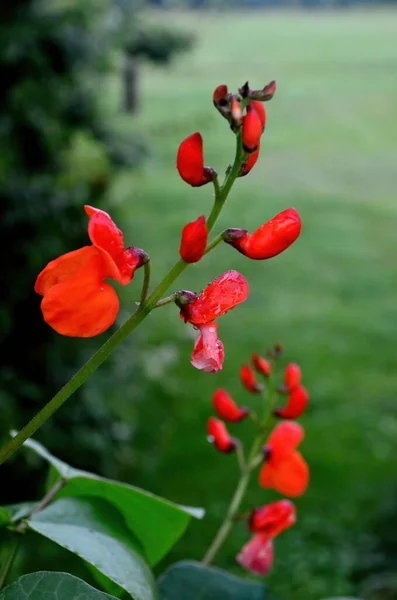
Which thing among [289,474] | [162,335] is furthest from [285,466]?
[162,335]

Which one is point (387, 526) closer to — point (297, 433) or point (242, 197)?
point (297, 433)

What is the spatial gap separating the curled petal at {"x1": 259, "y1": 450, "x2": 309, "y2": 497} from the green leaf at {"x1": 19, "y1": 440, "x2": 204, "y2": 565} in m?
0.17

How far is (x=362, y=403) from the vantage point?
4.91 m

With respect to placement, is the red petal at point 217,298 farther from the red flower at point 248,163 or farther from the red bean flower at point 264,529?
the red bean flower at point 264,529

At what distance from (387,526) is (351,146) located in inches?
404

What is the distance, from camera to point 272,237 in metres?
0.54

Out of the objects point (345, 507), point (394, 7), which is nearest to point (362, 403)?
point (345, 507)

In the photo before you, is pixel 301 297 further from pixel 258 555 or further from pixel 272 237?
pixel 272 237


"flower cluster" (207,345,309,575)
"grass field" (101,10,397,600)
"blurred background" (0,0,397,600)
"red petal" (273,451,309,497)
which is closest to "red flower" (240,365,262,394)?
"flower cluster" (207,345,309,575)

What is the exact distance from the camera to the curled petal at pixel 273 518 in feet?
2.97

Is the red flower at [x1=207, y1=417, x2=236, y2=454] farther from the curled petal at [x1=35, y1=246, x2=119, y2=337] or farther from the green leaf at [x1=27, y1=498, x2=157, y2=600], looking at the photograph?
the curled petal at [x1=35, y1=246, x2=119, y2=337]

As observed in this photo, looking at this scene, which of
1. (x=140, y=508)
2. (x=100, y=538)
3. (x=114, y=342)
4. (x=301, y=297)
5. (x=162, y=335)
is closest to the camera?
(x=114, y=342)

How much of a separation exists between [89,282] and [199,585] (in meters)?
0.32

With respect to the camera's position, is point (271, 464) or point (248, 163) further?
point (271, 464)
